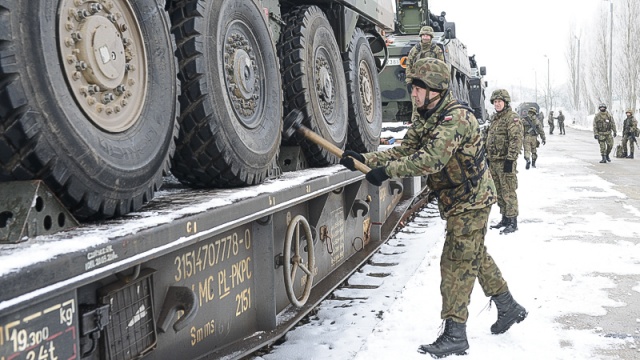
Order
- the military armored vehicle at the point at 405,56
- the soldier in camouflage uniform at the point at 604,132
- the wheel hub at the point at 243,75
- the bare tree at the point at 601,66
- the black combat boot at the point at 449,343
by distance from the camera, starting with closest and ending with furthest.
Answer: the wheel hub at the point at 243,75 → the black combat boot at the point at 449,343 → the military armored vehicle at the point at 405,56 → the soldier in camouflage uniform at the point at 604,132 → the bare tree at the point at 601,66

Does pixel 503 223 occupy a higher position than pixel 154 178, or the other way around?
pixel 154 178

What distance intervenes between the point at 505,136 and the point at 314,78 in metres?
4.54

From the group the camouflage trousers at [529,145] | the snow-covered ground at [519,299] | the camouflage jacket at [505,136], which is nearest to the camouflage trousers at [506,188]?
the camouflage jacket at [505,136]

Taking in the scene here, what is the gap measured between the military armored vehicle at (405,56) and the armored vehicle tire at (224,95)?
13.1 feet

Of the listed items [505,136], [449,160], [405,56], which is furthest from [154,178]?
[405,56]

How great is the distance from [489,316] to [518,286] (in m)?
0.83

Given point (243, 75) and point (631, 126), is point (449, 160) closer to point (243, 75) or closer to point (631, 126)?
point (243, 75)

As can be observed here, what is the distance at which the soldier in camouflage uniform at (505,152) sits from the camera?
8.32m

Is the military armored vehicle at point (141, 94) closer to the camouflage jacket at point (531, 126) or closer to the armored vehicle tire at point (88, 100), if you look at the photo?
the armored vehicle tire at point (88, 100)

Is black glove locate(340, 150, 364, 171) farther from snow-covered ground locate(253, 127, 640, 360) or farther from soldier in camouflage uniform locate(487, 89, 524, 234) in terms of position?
soldier in camouflage uniform locate(487, 89, 524, 234)

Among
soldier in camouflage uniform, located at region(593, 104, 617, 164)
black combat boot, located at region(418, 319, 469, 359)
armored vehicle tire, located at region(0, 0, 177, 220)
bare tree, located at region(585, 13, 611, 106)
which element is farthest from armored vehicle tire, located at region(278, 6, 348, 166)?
bare tree, located at region(585, 13, 611, 106)

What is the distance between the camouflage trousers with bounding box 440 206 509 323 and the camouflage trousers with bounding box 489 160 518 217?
430 cm

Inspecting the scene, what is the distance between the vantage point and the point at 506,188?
8562 mm

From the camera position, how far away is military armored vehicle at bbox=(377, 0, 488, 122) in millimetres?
10867
